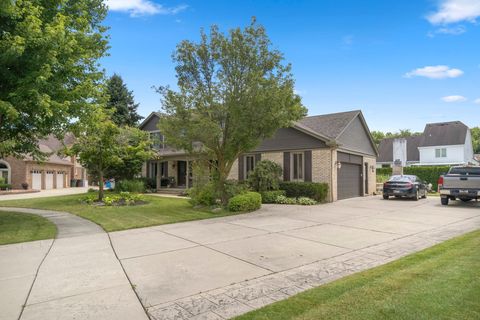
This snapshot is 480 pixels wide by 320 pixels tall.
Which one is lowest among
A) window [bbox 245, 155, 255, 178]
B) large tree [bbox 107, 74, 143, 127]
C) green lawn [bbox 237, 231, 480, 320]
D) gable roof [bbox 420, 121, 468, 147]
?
green lawn [bbox 237, 231, 480, 320]

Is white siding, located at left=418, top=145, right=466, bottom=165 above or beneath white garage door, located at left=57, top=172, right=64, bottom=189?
above

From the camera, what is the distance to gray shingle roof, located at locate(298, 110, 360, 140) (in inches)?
717

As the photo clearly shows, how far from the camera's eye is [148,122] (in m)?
27.0

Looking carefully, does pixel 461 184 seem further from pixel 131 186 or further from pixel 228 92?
pixel 131 186

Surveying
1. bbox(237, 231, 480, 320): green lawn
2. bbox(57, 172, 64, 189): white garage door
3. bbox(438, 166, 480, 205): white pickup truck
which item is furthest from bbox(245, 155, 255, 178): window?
bbox(57, 172, 64, 189): white garage door

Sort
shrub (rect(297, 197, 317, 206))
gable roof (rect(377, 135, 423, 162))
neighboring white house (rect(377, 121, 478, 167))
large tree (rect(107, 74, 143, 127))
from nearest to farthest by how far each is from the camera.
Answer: shrub (rect(297, 197, 317, 206)) < large tree (rect(107, 74, 143, 127)) < neighboring white house (rect(377, 121, 478, 167)) < gable roof (rect(377, 135, 423, 162))

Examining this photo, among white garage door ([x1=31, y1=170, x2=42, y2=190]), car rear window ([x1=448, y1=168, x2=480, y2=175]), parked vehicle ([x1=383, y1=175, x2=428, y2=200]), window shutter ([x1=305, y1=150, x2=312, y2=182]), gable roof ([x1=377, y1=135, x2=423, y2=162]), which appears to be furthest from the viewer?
gable roof ([x1=377, y1=135, x2=423, y2=162])

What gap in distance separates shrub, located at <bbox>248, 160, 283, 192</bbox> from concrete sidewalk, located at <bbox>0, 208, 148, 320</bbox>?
1045 cm

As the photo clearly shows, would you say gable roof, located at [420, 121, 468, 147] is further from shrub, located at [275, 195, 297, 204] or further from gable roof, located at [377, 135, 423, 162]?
shrub, located at [275, 195, 297, 204]

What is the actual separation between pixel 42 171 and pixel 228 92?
3046 cm

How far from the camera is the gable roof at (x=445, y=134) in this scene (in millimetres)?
39875

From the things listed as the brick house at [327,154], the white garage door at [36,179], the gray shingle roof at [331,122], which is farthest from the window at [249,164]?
the white garage door at [36,179]

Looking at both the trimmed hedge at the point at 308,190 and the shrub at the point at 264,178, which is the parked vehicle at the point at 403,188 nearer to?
the trimmed hedge at the point at 308,190

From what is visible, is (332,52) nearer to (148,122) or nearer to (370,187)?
(370,187)
